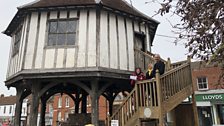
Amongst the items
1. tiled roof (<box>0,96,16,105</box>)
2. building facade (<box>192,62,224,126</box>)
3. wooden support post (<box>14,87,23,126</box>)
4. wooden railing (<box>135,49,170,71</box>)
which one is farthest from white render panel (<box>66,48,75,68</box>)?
tiled roof (<box>0,96,16,105</box>)

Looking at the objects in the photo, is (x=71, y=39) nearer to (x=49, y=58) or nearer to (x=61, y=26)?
(x=61, y=26)

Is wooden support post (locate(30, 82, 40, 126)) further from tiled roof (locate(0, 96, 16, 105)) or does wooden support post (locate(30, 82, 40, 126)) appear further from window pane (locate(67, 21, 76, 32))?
tiled roof (locate(0, 96, 16, 105))

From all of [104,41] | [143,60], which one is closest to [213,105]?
[143,60]

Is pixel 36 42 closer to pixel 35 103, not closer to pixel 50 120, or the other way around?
pixel 35 103

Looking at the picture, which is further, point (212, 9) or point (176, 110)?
point (176, 110)

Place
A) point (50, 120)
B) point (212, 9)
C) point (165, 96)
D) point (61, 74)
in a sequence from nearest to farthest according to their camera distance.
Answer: point (212, 9)
point (165, 96)
point (61, 74)
point (50, 120)

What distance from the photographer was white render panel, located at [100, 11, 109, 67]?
9.38 metres

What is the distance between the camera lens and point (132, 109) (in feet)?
25.8

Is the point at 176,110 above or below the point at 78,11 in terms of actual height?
below

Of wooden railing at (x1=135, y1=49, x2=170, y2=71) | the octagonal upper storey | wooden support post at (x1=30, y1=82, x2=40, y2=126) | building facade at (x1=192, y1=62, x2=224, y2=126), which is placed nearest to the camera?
wooden support post at (x1=30, y1=82, x2=40, y2=126)

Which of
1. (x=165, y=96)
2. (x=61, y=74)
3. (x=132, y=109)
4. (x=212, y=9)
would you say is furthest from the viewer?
(x=61, y=74)

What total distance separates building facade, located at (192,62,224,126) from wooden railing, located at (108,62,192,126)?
14431mm

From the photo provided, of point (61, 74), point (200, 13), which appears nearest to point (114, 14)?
point (61, 74)

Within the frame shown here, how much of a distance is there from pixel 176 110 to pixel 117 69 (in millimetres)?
2912
